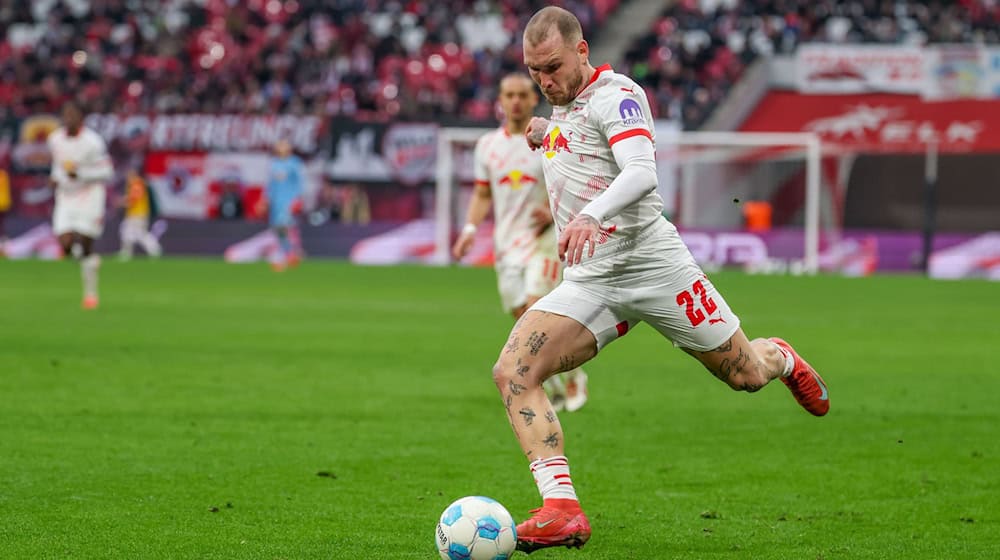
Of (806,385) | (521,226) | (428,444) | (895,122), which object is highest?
(806,385)

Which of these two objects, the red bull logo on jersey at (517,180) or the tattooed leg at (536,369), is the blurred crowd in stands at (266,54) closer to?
the red bull logo on jersey at (517,180)

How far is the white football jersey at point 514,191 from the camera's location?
1105 centimetres

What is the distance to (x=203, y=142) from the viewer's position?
125 feet

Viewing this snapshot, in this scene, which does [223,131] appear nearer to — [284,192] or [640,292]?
[284,192]

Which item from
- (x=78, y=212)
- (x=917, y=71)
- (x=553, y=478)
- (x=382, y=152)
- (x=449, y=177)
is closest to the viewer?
(x=553, y=478)

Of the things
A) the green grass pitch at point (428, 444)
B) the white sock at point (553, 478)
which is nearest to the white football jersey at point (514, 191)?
the green grass pitch at point (428, 444)

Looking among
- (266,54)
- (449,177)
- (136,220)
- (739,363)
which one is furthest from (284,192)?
(739,363)

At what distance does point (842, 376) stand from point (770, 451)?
4407mm

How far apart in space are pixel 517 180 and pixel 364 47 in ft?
106

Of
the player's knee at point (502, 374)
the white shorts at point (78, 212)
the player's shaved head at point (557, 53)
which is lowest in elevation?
the white shorts at point (78, 212)

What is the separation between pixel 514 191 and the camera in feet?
36.6

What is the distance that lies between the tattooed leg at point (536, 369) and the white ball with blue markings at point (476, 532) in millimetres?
375

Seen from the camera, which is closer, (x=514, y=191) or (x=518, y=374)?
(x=518, y=374)

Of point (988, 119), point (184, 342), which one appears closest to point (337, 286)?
point (184, 342)
